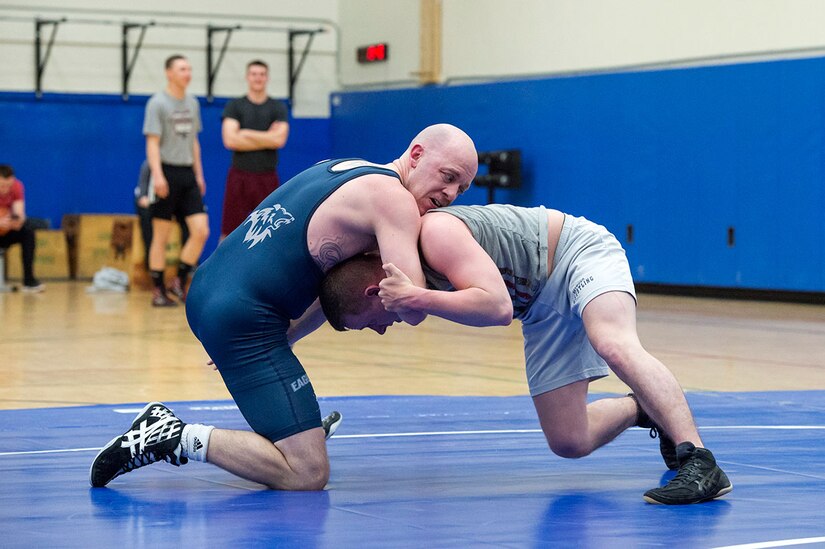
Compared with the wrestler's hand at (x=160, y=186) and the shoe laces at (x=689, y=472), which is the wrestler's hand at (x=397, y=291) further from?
the wrestler's hand at (x=160, y=186)

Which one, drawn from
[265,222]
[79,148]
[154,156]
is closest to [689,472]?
[265,222]

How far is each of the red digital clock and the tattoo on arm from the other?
13.6 m

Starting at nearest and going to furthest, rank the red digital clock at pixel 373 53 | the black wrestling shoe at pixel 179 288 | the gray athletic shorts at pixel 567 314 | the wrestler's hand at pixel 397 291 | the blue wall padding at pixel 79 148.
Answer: the wrestler's hand at pixel 397 291
the gray athletic shorts at pixel 567 314
the black wrestling shoe at pixel 179 288
the blue wall padding at pixel 79 148
the red digital clock at pixel 373 53

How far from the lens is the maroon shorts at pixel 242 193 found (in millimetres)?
11547

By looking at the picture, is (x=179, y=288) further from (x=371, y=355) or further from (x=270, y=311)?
(x=270, y=311)

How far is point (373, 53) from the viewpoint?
17.5 metres

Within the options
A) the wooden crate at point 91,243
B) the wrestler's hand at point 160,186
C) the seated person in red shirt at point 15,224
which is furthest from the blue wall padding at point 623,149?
the wrestler's hand at point 160,186

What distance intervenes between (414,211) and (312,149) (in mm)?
14488

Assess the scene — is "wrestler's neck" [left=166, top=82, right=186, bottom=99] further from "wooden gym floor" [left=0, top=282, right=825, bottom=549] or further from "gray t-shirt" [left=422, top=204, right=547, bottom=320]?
"gray t-shirt" [left=422, top=204, right=547, bottom=320]

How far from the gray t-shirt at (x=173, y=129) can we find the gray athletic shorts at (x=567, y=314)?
723 cm

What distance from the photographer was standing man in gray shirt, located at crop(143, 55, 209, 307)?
437 inches

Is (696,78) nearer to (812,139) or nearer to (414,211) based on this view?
(812,139)

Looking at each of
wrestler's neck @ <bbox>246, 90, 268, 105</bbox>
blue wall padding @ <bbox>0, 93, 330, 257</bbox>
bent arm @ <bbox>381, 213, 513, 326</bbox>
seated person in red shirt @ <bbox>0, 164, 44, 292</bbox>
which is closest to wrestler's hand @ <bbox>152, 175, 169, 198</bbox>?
wrestler's neck @ <bbox>246, 90, 268, 105</bbox>

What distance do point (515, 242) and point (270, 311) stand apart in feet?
2.41
